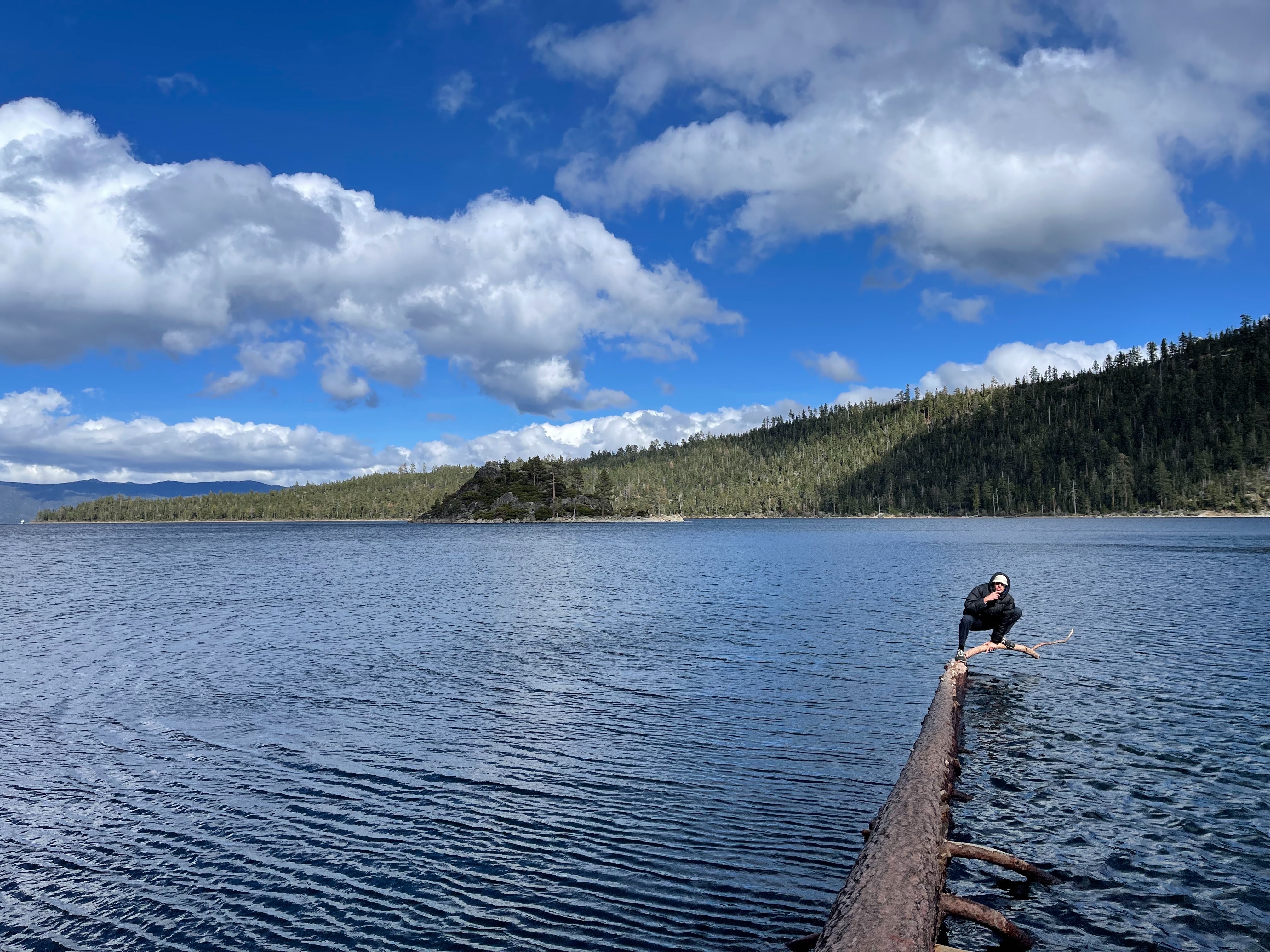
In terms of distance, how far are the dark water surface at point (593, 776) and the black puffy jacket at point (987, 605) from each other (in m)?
2.19

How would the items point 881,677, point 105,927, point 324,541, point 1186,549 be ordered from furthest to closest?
point 324,541
point 1186,549
point 881,677
point 105,927

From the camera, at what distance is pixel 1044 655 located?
98.7 ft

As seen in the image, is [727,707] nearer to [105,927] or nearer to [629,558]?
[105,927]

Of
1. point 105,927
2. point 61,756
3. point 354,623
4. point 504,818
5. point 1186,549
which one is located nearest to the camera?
point 105,927

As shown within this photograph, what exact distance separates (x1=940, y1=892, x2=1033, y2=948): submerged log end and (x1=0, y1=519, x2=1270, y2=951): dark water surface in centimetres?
92

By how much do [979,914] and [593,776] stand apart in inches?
374

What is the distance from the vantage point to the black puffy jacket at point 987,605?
26.8m

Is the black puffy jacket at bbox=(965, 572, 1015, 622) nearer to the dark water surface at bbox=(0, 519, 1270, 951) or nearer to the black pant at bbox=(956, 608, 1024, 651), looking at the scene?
the black pant at bbox=(956, 608, 1024, 651)

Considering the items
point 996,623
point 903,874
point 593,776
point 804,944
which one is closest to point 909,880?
point 903,874

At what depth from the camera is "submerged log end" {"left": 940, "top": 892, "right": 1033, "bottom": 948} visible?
9.20 metres

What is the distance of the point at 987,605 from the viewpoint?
1066 inches

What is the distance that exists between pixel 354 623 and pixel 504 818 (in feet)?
104

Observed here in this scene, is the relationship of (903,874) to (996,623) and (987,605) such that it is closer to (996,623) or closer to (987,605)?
(987,605)

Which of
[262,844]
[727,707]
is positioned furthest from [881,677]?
[262,844]
